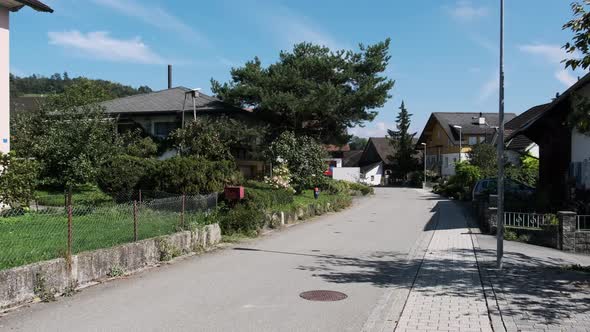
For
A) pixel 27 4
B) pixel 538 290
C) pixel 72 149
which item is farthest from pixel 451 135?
pixel 538 290

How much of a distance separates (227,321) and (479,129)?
65.7 meters

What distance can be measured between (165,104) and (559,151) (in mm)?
24805

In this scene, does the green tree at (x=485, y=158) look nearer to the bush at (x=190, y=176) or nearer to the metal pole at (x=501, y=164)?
the bush at (x=190, y=176)

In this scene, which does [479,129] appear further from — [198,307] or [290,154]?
[198,307]

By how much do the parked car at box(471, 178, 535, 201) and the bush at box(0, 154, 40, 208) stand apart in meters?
18.1

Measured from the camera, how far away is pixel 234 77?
3625 centimetres

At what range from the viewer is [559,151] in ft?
69.2

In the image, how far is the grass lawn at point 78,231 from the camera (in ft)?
27.3

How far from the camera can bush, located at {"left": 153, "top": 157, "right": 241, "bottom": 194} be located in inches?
698

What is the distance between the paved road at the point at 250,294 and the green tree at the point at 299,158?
14.5 meters

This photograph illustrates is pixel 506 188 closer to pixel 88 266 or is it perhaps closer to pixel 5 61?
pixel 88 266

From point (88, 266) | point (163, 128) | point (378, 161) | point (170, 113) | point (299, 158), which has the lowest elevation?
point (88, 266)

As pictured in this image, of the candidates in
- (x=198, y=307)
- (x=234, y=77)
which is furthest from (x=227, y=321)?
(x=234, y=77)

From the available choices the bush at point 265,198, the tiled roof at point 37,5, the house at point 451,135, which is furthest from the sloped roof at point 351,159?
the tiled roof at point 37,5
